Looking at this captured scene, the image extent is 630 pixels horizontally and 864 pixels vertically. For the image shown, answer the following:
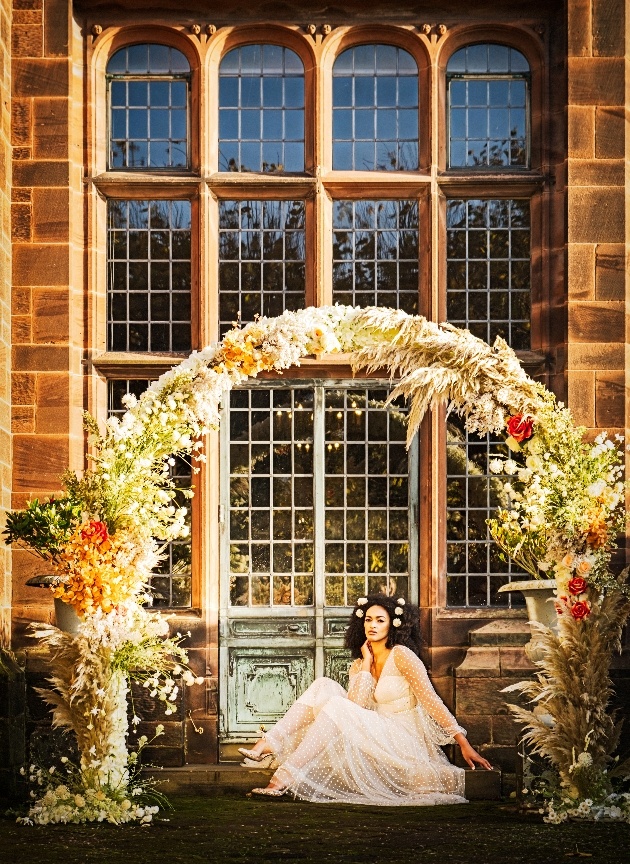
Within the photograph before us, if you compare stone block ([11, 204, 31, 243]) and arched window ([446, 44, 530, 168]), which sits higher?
arched window ([446, 44, 530, 168])

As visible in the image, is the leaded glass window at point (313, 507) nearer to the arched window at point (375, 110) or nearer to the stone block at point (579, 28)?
the arched window at point (375, 110)

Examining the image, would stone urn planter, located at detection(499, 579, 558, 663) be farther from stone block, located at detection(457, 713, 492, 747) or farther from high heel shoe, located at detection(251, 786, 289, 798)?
high heel shoe, located at detection(251, 786, 289, 798)

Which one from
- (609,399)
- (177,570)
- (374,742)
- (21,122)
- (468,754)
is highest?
(21,122)

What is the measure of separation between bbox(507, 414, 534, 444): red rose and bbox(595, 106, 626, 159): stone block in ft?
9.33

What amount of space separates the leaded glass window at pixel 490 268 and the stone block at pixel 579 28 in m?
1.22

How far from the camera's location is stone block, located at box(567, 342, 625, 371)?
11008 mm

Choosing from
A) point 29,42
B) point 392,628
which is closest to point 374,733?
point 392,628

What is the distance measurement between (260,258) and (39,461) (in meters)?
2.33

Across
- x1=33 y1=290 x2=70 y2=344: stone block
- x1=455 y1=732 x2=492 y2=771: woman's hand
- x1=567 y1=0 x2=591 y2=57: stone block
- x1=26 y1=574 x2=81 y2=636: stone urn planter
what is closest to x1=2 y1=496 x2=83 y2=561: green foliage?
x1=26 y1=574 x2=81 y2=636: stone urn planter

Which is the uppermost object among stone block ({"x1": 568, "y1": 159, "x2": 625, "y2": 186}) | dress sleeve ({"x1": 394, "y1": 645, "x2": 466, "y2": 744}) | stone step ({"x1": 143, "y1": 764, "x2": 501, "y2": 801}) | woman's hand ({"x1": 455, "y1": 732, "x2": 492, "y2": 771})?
stone block ({"x1": 568, "y1": 159, "x2": 625, "y2": 186})

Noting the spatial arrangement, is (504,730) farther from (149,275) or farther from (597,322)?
(149,275)

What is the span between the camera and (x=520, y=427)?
9.30 metres

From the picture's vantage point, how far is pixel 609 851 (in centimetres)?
754

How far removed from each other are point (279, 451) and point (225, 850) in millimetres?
4250
